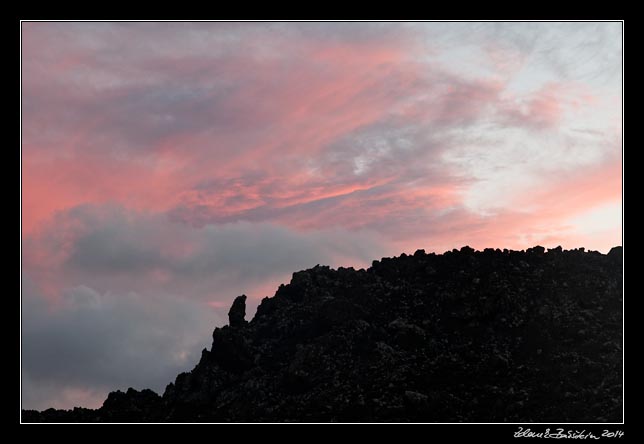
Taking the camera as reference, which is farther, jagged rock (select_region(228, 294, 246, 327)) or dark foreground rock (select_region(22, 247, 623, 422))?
jagged rock (select_region(228, 294, 246, 327))

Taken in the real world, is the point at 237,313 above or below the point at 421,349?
above

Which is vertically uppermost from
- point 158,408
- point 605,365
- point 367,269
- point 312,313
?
point 367,269

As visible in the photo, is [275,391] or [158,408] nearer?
[275,391]

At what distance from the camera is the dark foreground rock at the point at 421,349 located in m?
43.9

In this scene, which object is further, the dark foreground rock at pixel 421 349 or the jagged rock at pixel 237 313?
the jagged rock at pixel 237 313

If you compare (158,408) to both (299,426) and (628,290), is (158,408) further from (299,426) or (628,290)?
(628,290)

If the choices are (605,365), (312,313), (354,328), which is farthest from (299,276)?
(605,365)

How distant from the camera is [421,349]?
1999 inches

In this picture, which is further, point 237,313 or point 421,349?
point 237,313

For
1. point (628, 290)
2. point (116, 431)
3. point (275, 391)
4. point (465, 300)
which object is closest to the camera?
point (116, 431)

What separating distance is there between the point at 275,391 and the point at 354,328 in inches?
312

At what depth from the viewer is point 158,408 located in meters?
54.4

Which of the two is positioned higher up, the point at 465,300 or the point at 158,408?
the point at 465,300

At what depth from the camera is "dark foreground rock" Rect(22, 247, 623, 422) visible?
43938 millimetres
